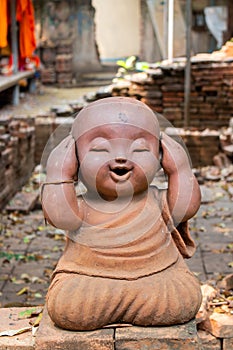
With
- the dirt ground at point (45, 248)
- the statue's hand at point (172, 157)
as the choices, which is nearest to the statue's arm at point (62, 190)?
the statue's hand at point (172, 157)

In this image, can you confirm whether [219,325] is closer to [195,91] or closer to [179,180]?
[179,180]

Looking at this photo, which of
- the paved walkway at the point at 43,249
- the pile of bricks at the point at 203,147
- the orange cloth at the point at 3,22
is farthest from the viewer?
the orange cloth at the point at 3,22

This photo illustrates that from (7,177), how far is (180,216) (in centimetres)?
483

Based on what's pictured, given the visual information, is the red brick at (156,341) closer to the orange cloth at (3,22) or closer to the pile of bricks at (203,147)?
the pile of bricks at (203,147)

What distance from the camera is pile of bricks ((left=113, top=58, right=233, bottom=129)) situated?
11039 mm

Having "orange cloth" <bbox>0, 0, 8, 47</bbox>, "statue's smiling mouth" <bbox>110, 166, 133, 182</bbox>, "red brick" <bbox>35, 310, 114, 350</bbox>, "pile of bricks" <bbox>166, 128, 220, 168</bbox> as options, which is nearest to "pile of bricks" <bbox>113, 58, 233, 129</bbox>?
"pile of bricks" <bbox>166, 128, 220, 168</bbox>

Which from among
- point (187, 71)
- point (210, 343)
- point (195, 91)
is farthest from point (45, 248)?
point (195, 91)

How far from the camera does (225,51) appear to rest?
12.0 metres

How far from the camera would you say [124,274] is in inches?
116

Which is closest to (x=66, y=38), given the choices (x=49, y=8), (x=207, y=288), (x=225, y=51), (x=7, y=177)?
(x=49, y=8)

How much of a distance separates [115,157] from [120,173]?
0.08 m

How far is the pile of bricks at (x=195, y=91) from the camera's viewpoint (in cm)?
1104

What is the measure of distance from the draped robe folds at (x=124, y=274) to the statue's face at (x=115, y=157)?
0.15 meters

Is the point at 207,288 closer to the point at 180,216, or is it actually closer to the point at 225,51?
the point at 180,216
